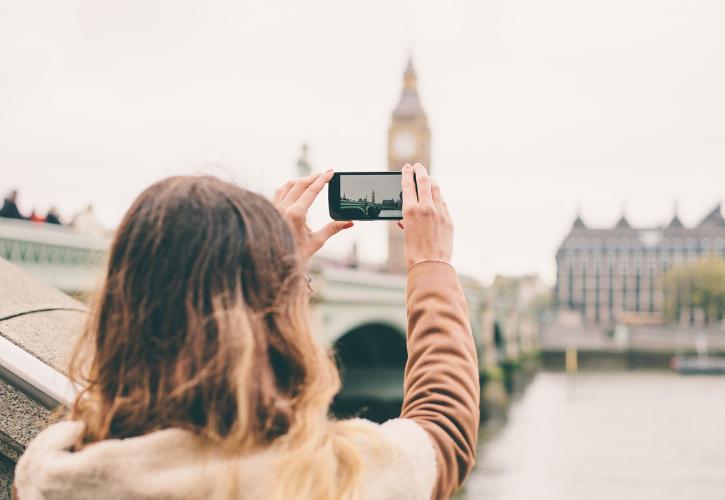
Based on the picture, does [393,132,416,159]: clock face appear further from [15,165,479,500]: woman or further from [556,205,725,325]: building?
[15,165,479,500]: woman

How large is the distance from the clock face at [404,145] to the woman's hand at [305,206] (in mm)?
64725

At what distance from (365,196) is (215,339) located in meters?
0.54

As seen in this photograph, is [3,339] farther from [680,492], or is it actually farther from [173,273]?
[680,492]

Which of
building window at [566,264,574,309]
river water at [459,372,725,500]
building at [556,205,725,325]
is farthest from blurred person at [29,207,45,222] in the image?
building window at [566,264,574,309]

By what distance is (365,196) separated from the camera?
141 cm

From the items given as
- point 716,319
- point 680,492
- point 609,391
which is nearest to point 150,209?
point 680,492

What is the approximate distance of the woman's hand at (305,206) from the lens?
1286 millimetres

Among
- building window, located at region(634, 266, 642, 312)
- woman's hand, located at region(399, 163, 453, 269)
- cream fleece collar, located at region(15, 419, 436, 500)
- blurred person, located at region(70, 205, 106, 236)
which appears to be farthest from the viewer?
building window, located at region(634, 266, 642, 312)

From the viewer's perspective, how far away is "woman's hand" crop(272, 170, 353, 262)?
129 centimetres

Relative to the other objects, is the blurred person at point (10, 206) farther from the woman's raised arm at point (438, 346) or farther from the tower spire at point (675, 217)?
the tower spire at point (675, 217)

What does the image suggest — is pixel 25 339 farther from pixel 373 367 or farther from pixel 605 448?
pixel 373 367

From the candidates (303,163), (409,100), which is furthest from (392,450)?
(409,100)

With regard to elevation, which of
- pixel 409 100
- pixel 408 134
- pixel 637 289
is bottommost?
pixel 637 289

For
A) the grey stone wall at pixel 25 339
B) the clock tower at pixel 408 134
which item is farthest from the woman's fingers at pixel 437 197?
the clock tower at pixel 408 134
